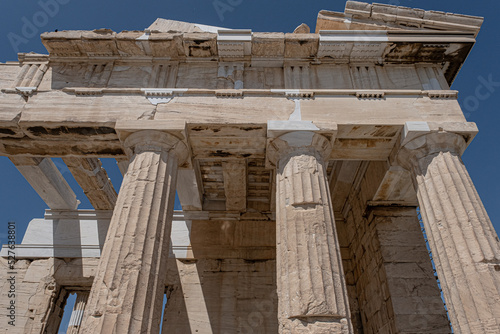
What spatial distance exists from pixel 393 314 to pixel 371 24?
7404 millimetres

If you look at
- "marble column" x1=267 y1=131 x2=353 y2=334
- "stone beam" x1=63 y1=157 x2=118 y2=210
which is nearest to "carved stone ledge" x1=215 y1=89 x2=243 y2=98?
"marble column" x1=267 y1=131 x2=353 y2=334

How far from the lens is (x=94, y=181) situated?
12.0 meters

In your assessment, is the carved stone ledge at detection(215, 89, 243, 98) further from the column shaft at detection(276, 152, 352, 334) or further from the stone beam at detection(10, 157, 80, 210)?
the stone beam at detection(10, 157, 80, 210)

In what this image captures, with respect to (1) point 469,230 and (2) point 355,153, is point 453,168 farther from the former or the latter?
(2) point 355,153

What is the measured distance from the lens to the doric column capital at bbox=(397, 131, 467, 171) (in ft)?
25.8

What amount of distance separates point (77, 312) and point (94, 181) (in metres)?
4.47

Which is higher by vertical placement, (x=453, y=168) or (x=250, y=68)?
(x=250, y=68)

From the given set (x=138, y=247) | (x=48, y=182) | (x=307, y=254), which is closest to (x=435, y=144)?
(x=307, y=254)

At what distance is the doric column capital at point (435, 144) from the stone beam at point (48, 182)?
10.3 meters

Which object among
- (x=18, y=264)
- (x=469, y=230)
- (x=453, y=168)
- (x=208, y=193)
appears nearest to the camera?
(x=469, y=230)

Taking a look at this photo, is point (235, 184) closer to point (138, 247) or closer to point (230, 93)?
point (230, 93)

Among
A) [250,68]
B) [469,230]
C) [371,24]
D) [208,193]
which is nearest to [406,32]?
[371,24]

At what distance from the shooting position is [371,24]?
964 centimetres

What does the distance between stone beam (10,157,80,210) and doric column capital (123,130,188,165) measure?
477cm
